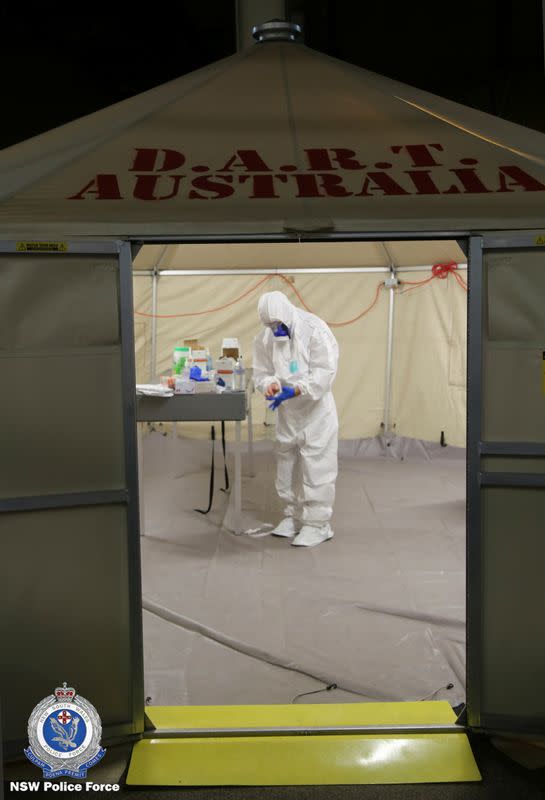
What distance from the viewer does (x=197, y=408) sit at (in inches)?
155

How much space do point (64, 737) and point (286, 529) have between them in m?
2.47

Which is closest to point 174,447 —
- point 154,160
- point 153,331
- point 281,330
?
point 153,331

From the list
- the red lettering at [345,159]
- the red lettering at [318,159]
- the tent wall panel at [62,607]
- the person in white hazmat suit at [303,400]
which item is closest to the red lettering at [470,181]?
the red lettering at [345,159]

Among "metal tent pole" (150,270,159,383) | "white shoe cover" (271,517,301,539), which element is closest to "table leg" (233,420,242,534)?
"white shoe cover" (271,517,301,539)

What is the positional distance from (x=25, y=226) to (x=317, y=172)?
1043 mm

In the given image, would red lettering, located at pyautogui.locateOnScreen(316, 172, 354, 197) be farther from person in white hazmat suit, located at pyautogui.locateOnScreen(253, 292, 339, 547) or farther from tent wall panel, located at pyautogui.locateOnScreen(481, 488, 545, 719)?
person in white hazmat suit, located at pyautogui.locateOnScreen(253, 292, 339, 547)

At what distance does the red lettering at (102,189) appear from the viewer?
7.58ft

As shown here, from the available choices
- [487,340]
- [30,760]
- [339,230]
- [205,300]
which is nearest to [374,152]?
[339,230]

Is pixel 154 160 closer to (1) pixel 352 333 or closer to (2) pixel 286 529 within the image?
(2) pixel 286 529

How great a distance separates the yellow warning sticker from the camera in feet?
7.14

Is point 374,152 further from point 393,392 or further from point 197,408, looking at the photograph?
point 393,392

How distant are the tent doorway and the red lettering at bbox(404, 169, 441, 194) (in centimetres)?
195

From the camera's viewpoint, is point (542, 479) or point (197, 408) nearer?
point (542, 479)

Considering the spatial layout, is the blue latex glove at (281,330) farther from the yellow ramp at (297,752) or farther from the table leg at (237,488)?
the yellow ramp at (297,752)
